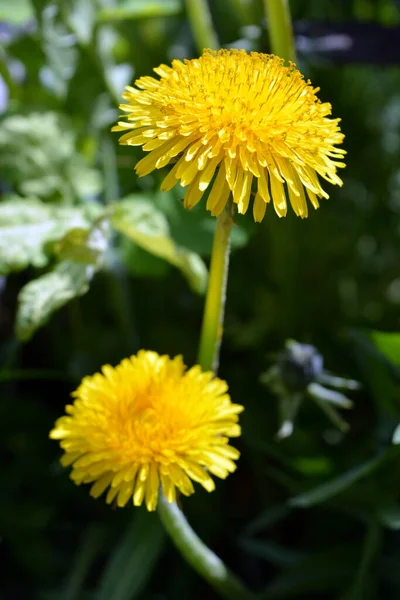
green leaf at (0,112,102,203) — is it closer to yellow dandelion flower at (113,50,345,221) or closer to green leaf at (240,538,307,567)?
A: yellow dandelion flower at (113,50,345,221)

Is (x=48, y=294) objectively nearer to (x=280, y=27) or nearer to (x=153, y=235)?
(x=153, y=235)

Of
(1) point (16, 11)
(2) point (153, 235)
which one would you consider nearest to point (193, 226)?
(2) point (153, 235)

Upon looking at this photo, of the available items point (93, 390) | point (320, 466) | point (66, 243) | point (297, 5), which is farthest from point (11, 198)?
point (297, 5)

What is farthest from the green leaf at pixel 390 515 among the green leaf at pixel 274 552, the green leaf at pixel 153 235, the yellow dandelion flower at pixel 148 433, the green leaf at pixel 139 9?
the green leaf at pixel 139 9

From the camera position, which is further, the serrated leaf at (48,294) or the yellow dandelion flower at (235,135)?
the serrated leaf at (48,294)

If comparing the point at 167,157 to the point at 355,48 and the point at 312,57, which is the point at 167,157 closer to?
the point at 355,48

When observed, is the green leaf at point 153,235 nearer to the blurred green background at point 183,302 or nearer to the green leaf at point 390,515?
the blurred green background at point 183,302
